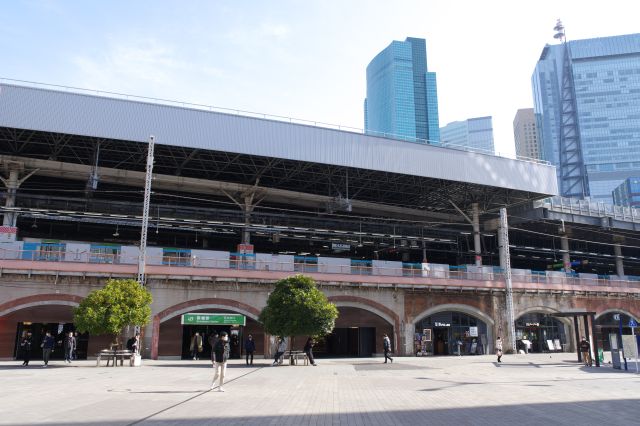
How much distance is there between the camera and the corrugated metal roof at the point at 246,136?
114ft

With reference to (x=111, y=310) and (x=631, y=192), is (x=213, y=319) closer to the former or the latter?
(x=111, y=310)

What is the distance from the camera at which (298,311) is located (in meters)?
26.5

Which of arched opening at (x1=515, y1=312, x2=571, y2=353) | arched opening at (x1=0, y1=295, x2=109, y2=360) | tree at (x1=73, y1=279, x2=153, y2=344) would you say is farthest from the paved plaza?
arched opening at (x1=515, y1=312, x2=571, y2=353)

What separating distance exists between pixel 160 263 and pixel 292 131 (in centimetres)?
1475

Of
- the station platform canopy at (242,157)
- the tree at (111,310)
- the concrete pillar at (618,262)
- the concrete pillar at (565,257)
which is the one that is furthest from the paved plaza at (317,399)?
the concrete pillar at (618,262)

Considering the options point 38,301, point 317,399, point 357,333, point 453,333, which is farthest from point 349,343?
point 317,399

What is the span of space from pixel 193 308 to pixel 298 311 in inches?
380

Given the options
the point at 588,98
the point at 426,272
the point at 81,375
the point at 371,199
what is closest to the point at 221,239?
the point at 371,199

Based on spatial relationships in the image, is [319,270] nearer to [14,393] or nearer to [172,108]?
[172,108]

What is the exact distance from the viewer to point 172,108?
37.1 metres

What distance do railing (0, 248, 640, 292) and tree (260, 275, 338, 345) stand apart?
24.7ft

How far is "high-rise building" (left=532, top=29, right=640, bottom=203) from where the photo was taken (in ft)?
591

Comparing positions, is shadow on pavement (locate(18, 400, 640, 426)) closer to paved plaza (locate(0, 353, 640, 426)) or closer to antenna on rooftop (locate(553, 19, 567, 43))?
paved plaza (locate(0, 353, 640, 426))

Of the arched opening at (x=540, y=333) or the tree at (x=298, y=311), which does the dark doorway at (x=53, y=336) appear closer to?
→ the tree at (x=298, y=311)
